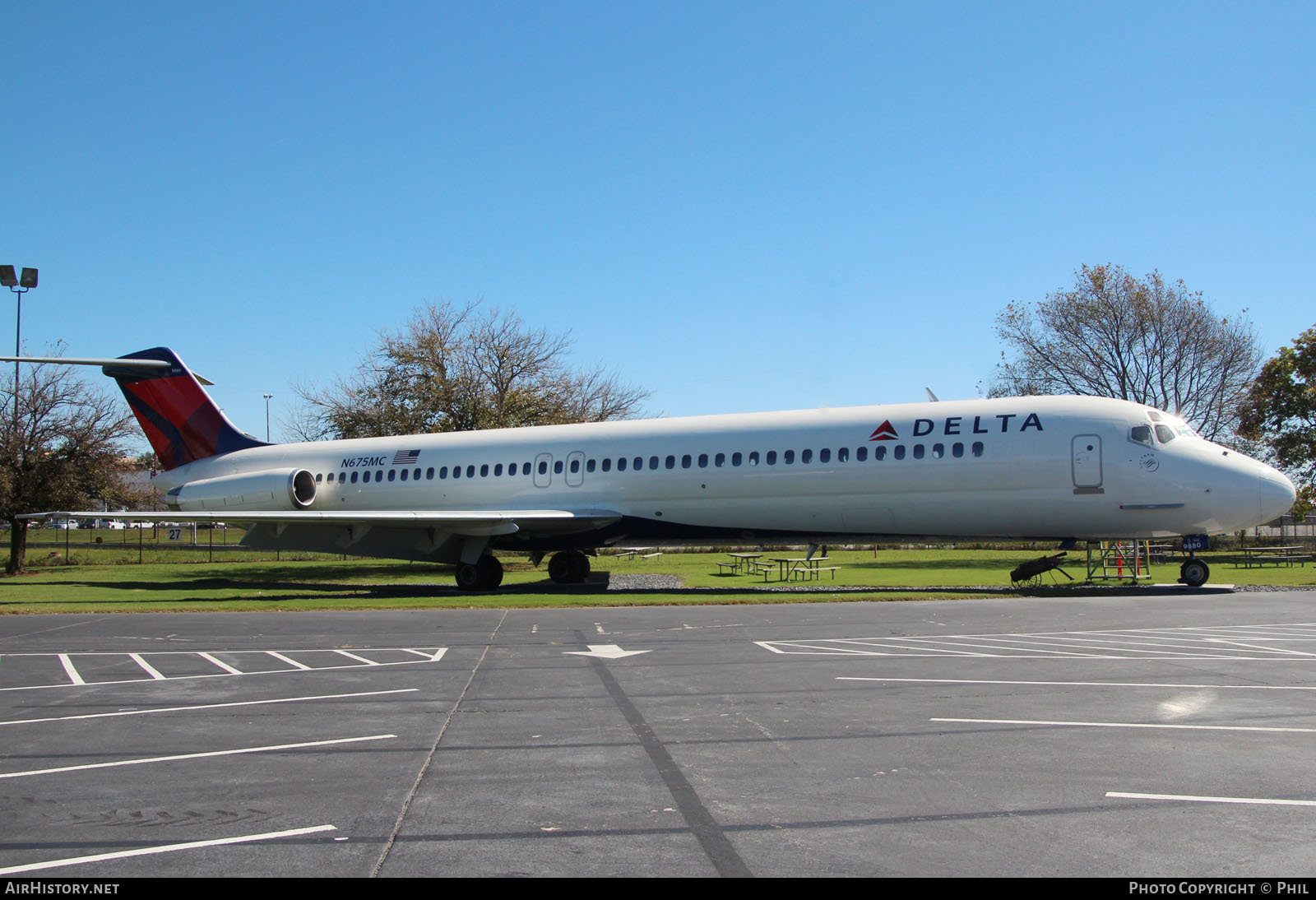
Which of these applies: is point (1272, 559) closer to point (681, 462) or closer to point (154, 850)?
point (681, 462)

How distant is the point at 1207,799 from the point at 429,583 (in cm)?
2413

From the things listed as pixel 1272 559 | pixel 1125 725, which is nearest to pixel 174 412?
pixel 1125 725

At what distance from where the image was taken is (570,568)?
25.7m

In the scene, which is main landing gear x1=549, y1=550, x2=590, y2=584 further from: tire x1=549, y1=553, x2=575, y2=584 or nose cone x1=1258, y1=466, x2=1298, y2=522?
nose cone x1=1258, y1=466, x2=1298, y2=522

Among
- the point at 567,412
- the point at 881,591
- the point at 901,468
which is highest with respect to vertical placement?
the point at 567,412

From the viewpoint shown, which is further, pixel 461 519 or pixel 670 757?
pixel 461 519

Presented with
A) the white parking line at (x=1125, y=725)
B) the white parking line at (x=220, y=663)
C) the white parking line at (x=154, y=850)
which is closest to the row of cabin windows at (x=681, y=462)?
the white parking line at (x=220, y=663)

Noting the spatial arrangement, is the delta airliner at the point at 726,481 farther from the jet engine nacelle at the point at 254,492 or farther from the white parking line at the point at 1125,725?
the white parking line at the point at 1125,725

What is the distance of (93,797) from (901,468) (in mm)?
16403

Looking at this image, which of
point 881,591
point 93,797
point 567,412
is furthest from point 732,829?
point 567,412

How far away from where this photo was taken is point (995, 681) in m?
8.98

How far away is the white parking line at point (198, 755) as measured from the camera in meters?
6.07

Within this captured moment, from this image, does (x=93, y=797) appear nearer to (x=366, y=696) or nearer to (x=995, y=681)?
(x=366, y=696)

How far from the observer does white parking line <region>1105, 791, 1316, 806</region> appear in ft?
16.6
